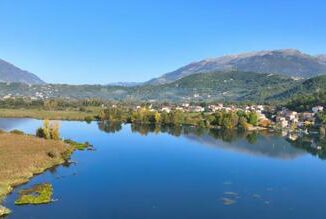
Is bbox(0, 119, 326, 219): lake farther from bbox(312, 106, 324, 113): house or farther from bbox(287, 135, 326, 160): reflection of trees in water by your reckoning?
bbox(312, 106, 324, 113): house

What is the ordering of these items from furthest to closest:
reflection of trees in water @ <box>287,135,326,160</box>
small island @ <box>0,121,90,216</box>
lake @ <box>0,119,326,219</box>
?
reflection of trees in water @ <box>287,135,326,160</box>
small island @ <box>0,121,90,216</box>
lake @ <box>0,119,326,219</box>

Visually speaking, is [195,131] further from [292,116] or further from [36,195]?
[36,195]

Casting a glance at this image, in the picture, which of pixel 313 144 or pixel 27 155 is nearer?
pixel 27 155

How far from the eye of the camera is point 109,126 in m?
147

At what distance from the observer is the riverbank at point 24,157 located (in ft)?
188

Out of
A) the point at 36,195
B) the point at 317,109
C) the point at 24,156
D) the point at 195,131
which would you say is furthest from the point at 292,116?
the point at 36,195

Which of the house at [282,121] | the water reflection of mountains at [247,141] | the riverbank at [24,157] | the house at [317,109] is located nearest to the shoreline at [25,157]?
the riverbank at [24,157]

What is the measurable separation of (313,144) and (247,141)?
16.2 metres

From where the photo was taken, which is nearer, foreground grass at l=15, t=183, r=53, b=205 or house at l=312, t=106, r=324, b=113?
foreground grass at l=15, t=183, r=53, b=205

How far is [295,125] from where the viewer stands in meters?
159

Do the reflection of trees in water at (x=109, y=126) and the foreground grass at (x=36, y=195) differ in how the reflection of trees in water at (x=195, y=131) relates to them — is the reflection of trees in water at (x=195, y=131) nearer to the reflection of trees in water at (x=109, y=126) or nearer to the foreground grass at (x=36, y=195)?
the reflection of trees in water at (x=109, y=126)

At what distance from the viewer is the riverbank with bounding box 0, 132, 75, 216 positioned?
57.3 metres

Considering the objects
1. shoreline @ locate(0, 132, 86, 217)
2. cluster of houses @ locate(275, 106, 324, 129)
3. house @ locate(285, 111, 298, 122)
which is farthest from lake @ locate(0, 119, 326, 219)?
house @ locate(285, 111, 298, 122)

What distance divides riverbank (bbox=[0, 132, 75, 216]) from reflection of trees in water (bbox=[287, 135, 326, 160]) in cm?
5213
